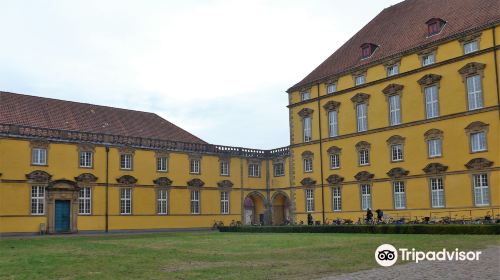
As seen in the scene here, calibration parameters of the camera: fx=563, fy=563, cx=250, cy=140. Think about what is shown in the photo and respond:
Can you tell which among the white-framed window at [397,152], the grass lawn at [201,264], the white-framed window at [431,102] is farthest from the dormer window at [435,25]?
the grass lawn at [201,264]

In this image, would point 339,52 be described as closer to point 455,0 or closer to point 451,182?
point 455,0

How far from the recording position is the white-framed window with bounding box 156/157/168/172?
4978 centimetres

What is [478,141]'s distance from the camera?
119 ft

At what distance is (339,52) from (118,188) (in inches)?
889

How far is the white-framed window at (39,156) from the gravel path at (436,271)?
34.5 meters

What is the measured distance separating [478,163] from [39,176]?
3103cm

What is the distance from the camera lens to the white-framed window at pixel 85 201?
4462cm

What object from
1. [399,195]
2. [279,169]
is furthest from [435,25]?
[279,169]

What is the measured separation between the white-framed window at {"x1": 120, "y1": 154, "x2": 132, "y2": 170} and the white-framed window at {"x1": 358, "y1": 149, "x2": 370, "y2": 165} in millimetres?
19199

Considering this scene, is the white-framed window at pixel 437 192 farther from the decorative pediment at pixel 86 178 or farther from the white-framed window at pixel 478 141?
the decorative pediment at pixel 86 178

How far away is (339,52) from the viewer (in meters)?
50.2

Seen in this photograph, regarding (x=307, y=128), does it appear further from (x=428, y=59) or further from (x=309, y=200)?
(x=428, y=59)

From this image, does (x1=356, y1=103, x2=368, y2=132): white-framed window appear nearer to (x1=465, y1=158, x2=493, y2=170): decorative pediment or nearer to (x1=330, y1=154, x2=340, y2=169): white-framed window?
(x1=330, y1=154, x2=340, y2=169): white-framed window

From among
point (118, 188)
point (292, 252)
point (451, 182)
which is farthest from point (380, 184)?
point (292, 252)
